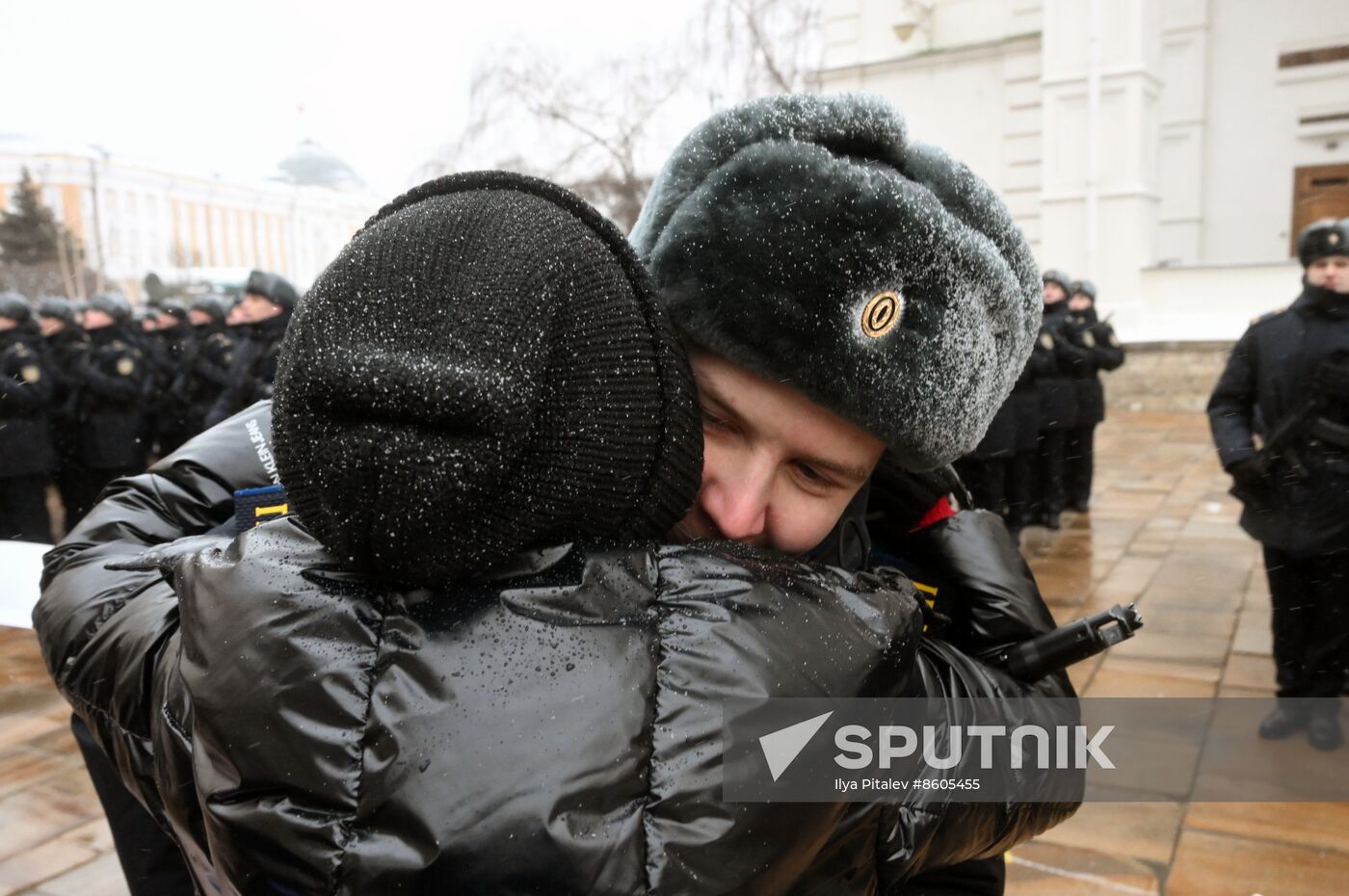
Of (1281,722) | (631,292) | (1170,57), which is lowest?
(1281,722)

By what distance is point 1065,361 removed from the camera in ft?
27.8

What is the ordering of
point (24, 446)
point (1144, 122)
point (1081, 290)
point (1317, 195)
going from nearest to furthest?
point (24, 446)
point (1081, 290)
point (1144, 122)
point (1317, 195)

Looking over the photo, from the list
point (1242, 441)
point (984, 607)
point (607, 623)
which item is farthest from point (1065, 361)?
point (607, 623)

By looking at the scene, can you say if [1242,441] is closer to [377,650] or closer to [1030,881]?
[1030,881]

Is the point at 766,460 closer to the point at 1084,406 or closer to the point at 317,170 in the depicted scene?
Answer: the point at 1084,406

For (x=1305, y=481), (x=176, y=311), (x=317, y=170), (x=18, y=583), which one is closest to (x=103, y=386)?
(x=176, y=311)

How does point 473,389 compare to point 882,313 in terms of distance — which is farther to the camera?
point 882,313

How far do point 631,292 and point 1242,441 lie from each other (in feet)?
13.9

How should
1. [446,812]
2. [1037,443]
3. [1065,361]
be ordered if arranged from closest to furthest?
[446,812]
[1037,443]
[1065,361]

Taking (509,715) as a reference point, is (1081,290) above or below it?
below

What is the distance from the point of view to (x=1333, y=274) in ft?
13.7

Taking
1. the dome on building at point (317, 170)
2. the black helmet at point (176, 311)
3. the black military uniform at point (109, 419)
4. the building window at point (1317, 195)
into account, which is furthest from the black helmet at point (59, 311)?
the dome on building at point (317, 170)

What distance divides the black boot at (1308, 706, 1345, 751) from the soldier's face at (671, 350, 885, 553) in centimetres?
378

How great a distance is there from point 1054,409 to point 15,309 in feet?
28.1
